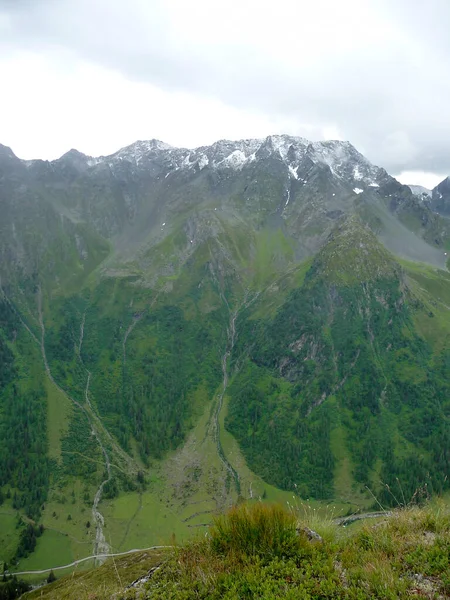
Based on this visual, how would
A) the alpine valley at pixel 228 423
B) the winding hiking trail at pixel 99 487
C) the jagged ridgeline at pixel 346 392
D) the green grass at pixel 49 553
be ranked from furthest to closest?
the jagged ridgeline at pixel 346 392, the alpine valley at pixel 228 423, the winding hiking trail at pixel 99 487, the green grass at pixel 49 553

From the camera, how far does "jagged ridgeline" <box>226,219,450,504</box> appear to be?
138m

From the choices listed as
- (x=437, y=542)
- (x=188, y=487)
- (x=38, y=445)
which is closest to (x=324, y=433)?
(x=188, y=487)

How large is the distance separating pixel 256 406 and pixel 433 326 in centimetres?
9430

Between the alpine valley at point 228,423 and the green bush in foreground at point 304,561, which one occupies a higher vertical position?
the green bush in foreground at point 304,561

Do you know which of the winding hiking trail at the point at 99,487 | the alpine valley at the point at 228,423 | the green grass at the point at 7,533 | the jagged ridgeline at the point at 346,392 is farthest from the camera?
the jagged ridgeline at the point at 346,392

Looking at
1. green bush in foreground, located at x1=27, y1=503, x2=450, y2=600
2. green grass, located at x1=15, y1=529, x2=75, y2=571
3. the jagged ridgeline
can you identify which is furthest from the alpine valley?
green bush in foreground, located at x1=27, y1=503, x2=450, y2=600

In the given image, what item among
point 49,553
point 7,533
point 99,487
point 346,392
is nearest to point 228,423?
point 346,392

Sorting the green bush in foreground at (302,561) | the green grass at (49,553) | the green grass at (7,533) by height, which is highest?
the green bush in foreground at (302,561)

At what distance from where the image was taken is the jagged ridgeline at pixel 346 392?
451 ft

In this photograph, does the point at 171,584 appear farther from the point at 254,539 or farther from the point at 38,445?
the point at 38,445

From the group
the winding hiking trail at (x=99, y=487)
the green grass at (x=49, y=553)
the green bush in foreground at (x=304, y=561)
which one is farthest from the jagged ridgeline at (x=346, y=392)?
the green bush in foreground at (x=304, y=561)

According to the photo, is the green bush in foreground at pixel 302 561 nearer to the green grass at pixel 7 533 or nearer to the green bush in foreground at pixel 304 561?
the green bush in foreground at pixel 304 561

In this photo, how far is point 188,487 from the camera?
13750 centimetres

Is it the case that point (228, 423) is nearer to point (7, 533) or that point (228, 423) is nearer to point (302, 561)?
point (7, 533)
